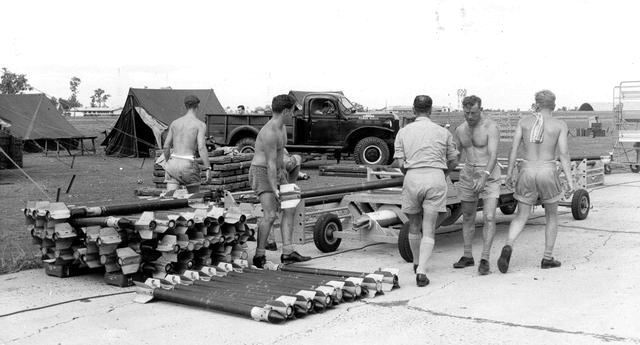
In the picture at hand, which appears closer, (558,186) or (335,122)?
(558,186)

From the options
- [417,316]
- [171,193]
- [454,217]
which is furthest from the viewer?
[454,217]

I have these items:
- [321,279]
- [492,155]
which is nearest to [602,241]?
[492,155]

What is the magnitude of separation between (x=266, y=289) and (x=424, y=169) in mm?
1841

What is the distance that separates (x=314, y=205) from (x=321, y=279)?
3.12 m

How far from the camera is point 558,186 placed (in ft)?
24.4

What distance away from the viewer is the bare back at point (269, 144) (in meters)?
7.57

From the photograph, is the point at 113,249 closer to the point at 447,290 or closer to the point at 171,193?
the point at 171,193

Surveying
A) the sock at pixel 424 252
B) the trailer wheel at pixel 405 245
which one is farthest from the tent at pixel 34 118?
the sock at pixel 424 252

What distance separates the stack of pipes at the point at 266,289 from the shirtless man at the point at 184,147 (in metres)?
2.13

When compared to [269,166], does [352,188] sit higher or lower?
lower

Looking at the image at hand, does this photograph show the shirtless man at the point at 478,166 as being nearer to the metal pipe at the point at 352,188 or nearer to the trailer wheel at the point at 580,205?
the metal pipe at the point at 352,188

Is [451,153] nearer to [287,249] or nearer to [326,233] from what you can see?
[287,249]

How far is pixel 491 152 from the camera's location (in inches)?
294

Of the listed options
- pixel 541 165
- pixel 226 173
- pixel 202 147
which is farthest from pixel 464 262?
pixel 226 173
